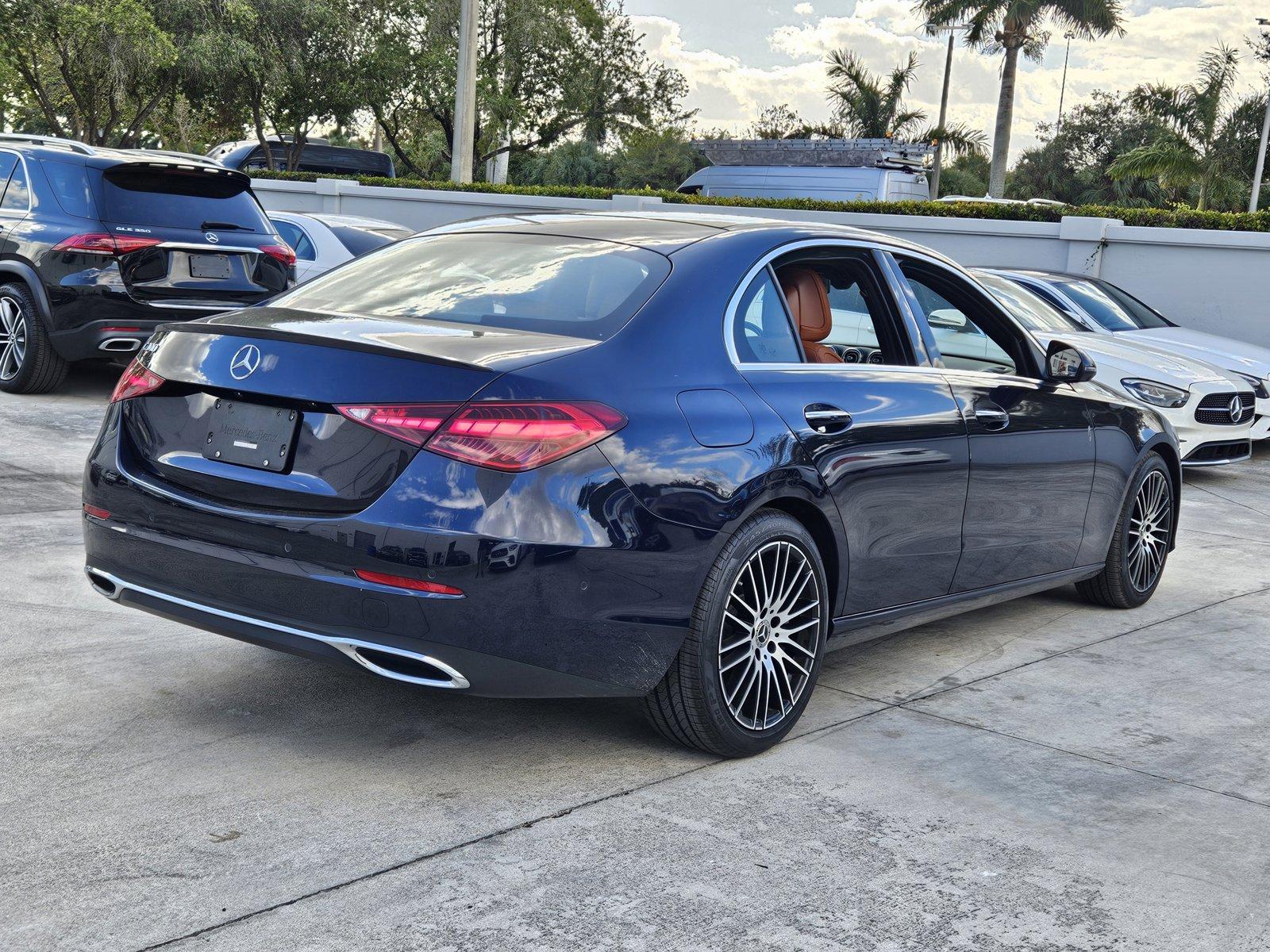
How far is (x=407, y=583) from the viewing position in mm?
3566

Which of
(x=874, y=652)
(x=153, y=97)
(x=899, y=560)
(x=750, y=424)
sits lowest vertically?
(x=874, y=652)

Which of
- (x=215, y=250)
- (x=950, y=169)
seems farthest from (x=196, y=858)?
(x=950, y=169)

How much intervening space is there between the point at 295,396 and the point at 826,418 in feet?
5.20

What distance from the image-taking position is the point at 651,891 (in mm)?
3287

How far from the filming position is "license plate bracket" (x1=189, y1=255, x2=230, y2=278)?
403 inches

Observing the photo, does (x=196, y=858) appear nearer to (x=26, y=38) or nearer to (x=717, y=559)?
(x=717, y=559)

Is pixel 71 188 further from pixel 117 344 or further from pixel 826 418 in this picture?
pixel 826 418

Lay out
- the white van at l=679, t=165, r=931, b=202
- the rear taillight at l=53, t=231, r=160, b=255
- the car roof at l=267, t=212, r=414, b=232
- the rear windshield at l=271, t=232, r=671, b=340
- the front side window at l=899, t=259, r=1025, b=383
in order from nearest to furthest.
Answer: the rear windshield at l=271, t=232, r=671, b=340, the front side window at l=899, t=259, r=1025, b=383, the rear taillight at l=53, t=231, r=160, b=255, the car roof at l=267, t=212, r=414, b=232, the white van at l=679, t=165, r=931, b=202

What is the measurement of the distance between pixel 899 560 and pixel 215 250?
22.9 ft

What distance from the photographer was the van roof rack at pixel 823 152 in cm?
2375

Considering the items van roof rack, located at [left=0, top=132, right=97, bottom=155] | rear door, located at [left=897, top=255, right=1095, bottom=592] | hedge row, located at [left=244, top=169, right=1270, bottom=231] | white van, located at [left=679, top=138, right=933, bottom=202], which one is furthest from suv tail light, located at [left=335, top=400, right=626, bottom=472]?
white van, located at [left=679, top=138, right=933, bottom=202]

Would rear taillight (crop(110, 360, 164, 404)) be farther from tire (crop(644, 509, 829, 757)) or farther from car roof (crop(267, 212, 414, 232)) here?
car roof (crop(267, 212, 414, 232))

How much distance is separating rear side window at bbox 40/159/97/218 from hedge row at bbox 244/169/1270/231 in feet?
38.9

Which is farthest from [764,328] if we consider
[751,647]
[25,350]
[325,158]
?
[325,158]
